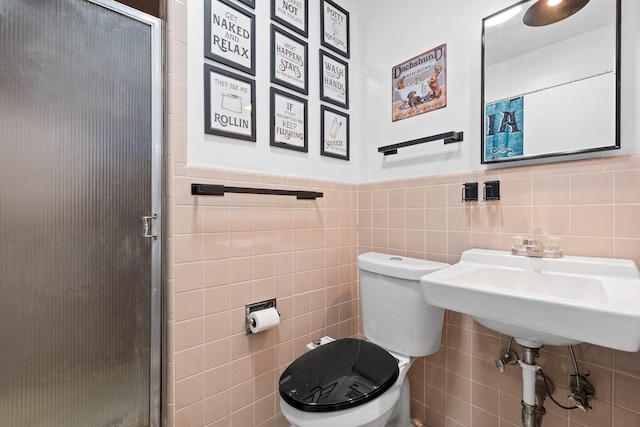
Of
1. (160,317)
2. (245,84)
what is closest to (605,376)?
(160,317)

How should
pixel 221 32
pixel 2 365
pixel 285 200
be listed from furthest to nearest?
pixel 285 200 < pixel 221 32 < pixel 2 365

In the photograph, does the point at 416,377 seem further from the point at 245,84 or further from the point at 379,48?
the point at 379,48

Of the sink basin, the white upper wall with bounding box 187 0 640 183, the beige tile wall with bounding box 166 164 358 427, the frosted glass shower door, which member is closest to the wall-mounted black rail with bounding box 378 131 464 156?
the white upper wall with bounding box 187 0 640 183

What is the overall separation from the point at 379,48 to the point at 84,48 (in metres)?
1.38

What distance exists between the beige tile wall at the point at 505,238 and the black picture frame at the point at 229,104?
79 cm

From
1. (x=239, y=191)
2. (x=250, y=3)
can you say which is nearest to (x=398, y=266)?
(x=239, y=191)

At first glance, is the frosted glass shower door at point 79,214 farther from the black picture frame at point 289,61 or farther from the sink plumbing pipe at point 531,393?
the sink plumbing pipe at point 531,393

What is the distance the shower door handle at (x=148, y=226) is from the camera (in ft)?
3.46

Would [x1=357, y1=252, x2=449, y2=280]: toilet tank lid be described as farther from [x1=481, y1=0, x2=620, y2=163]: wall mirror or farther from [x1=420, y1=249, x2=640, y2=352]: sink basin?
[x1=481, y1=0, x2=620, y2=163]: wall mirror

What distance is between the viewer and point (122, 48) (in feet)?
3.35

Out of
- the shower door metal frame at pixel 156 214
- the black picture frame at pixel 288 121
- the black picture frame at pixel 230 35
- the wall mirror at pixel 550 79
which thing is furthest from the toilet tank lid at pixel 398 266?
the black picture frame at pixel 230 35

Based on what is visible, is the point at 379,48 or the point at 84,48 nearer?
the point at 84,48

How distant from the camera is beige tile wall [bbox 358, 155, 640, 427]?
3.27 ft

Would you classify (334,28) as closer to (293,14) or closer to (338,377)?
(293,14)
